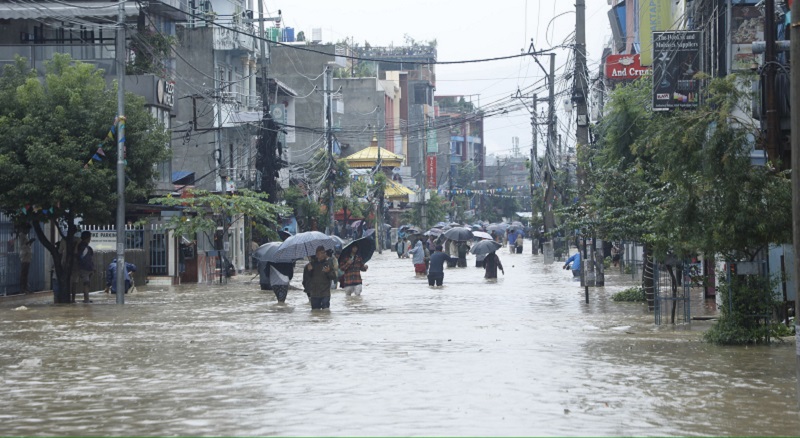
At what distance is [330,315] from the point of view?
2550 cm

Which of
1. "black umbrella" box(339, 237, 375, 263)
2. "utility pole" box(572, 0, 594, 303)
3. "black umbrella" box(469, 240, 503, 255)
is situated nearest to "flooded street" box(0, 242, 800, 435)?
"black umbrella" box(339, 237, 375, 263)

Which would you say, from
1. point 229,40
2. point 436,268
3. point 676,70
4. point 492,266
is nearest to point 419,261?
point 492,266

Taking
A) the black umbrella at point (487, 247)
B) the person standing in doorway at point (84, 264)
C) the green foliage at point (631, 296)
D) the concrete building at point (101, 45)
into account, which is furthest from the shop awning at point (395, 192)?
the green foliage at point (631, 296)

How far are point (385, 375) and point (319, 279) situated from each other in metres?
12.1

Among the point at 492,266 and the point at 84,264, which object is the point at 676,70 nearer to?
the point at 84,264

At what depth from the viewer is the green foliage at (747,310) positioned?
1775 cm

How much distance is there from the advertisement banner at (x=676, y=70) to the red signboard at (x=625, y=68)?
50.5ft

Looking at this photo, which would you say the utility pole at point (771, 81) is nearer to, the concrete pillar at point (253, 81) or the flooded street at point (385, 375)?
the flooded street at point (385, 375)

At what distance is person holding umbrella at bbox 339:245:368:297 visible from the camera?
31.4 metres

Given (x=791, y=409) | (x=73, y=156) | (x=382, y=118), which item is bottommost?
(x=791, y=409)

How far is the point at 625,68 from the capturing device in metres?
42.9

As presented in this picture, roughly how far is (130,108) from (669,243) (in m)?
16.0

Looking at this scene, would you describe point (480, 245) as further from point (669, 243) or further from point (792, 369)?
point (792, 369)

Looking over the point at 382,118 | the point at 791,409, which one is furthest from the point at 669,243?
the point at 382,118
